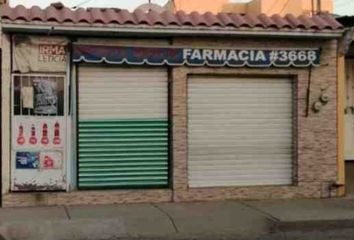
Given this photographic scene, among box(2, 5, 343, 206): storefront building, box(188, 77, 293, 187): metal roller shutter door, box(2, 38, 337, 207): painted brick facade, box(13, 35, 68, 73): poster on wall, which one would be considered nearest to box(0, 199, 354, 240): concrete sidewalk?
box(2, 38, 337, 207): painted brick facade

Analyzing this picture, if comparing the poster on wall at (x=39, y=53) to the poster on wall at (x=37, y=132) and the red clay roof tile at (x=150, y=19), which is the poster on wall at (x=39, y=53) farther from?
the poster on wall at (x=37, y=132)

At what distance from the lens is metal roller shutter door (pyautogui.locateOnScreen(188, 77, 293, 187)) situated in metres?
14.4

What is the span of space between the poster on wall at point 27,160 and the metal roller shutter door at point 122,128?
79cm

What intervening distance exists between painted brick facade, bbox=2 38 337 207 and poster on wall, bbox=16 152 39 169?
20cm

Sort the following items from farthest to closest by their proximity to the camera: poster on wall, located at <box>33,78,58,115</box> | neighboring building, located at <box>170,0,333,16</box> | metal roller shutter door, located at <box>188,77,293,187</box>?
neighboring building, located at <box>170,0,333,16</box> < metal roller shutter door, located at <box>188,77,293,187</box> < poster on wall, located at <box>33,78,58,115</box>

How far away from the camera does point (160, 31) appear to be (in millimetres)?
13617

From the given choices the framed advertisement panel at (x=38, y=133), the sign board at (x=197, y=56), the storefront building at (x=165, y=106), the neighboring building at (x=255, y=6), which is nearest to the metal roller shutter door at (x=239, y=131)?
the storefront building at (x=165, y=106)

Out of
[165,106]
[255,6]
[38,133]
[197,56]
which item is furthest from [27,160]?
[255,6]

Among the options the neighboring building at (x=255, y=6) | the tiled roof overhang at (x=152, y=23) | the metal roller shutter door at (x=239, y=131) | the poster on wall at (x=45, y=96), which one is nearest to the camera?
the tiled roof overhang at (x=152, y=23)

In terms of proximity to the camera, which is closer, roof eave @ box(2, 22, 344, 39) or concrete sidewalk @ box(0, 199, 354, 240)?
concrete sidewalk @ box(0, 199, 354, 240)

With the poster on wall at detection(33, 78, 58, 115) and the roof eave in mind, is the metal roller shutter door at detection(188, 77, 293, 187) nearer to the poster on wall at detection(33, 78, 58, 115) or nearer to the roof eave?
the roof eave

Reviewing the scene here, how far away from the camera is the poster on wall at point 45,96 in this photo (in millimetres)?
13562

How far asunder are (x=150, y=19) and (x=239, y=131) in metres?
2.77

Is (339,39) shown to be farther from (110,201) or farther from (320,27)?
(110,201)
